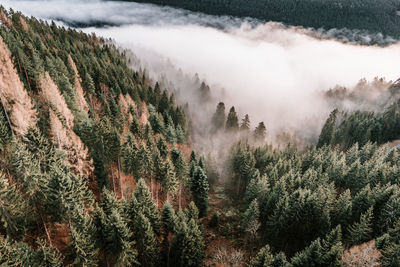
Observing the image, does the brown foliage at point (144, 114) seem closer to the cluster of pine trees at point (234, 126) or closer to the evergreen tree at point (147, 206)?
the cluster of pine trees at point (234, 126)

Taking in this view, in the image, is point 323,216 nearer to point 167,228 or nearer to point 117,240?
point 167,228

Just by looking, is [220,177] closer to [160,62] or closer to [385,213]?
[385,213]

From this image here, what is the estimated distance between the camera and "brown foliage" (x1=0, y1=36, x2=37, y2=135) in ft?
103

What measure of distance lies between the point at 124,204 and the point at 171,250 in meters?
10.5

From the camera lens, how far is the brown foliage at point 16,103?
31.5 m

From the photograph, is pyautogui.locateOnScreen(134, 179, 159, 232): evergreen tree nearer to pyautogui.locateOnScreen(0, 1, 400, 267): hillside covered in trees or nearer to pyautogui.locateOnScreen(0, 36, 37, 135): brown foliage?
pyautogui.locateOnScreen(0, 1, 400, 267): hillside covered in trees

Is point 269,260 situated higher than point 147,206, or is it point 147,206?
point 147,206

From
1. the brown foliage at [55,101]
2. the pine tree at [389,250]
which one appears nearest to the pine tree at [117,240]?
the brown foliage at [55,101]

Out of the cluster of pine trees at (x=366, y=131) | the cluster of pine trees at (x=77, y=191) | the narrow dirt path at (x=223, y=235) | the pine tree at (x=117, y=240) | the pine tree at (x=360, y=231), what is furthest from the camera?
the cluster of pine trees at (x=366, y=131)

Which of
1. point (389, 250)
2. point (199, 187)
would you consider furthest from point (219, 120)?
point (389, 250)

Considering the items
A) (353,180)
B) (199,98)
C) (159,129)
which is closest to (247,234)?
(353,180)

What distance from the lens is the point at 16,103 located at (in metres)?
32.4

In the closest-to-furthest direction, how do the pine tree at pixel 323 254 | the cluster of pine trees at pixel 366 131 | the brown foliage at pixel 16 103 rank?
1. the pine tree at pixel 323 254
2. the brown foliage at pixel 16 103
3. the cluster of pine trees at pixel 366 131

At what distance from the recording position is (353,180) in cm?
5078
